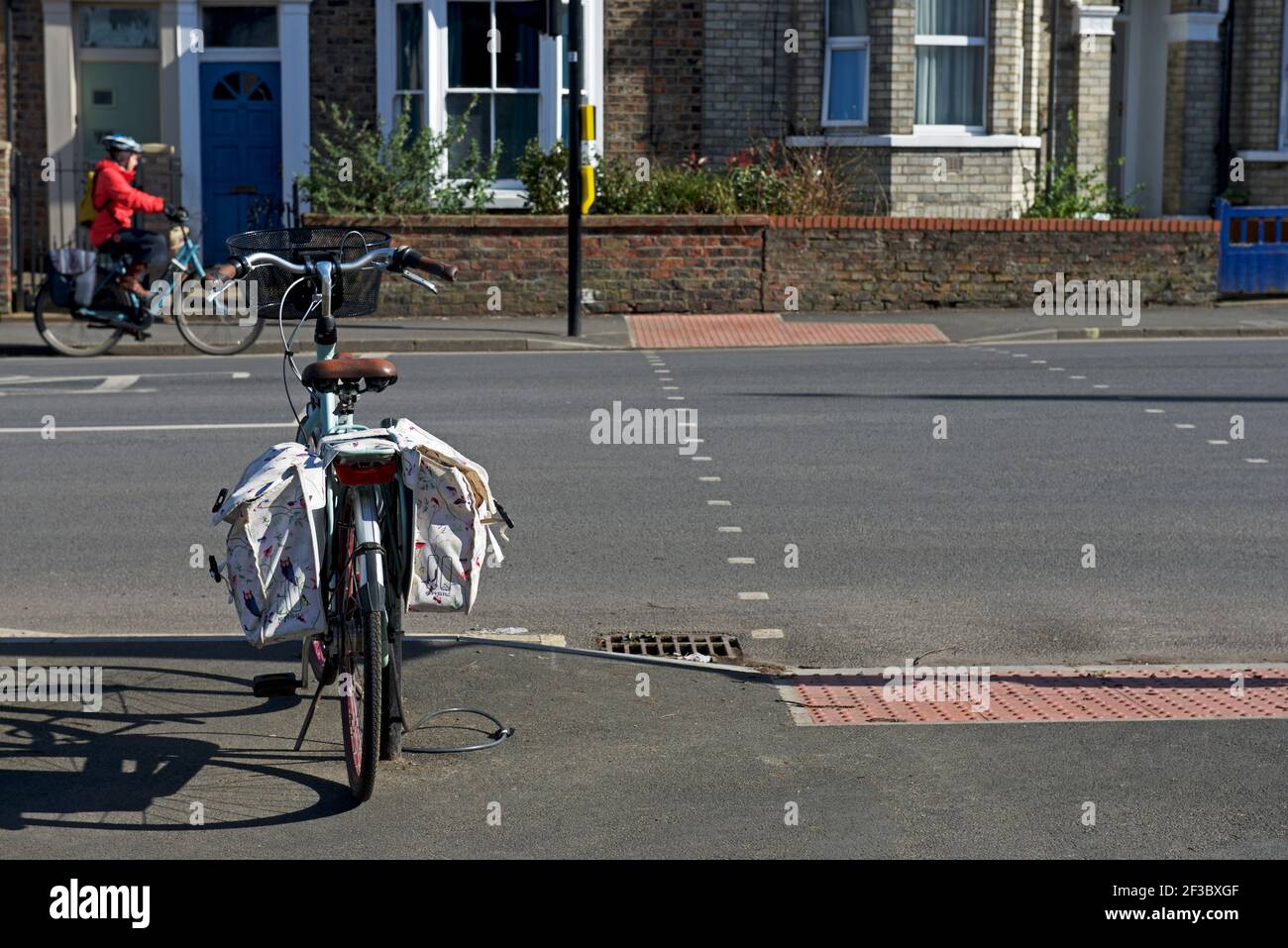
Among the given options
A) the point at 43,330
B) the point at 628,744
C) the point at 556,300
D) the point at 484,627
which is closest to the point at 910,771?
the point at 628,744

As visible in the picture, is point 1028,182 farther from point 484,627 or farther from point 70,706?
point 70,706

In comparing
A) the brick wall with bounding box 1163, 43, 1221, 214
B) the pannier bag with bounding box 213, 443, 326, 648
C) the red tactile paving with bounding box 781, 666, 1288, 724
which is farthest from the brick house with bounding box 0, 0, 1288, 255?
the pannier bag with bounding box 213, 443, 326, 648

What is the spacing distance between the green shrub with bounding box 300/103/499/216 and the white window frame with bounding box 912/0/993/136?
555 centimetres

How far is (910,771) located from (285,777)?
1865 millimetres

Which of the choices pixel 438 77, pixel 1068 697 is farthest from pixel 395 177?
pixel 1068 697

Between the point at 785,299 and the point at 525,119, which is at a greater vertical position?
the point at 525,119

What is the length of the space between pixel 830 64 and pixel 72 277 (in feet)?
33.5

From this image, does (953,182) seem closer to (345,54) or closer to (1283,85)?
(1283,85)

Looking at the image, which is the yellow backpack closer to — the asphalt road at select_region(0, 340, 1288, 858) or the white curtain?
the asphalt road at select_region(0, 340, 1288, 858)

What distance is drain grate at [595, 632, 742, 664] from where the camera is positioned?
6.98m

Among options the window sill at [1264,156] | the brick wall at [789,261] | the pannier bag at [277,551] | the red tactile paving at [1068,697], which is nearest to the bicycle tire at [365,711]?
the pannier bag at [277,551]

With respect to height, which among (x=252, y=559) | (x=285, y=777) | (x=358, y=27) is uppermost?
(x=358, y=27)

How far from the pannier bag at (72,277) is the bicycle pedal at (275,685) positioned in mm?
11949

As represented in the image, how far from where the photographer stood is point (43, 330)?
17.3m
